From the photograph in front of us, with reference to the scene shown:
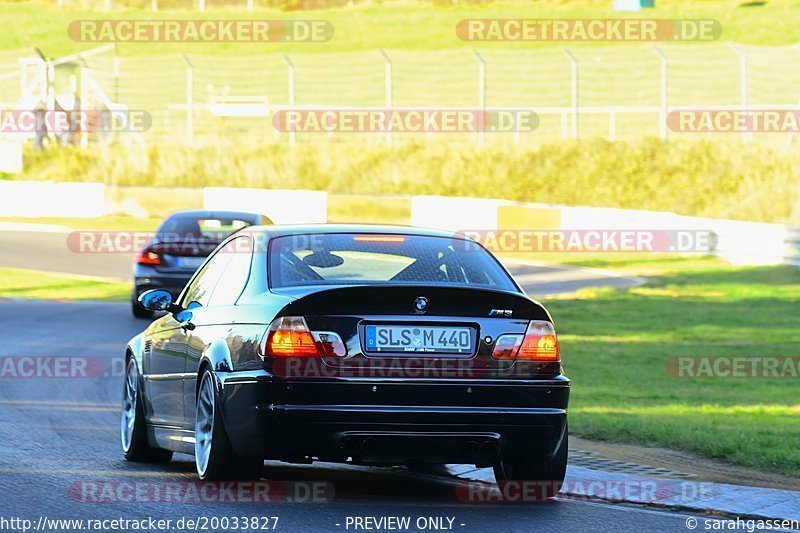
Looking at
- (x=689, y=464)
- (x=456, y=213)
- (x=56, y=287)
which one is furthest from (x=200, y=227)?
(x=456, y=213)

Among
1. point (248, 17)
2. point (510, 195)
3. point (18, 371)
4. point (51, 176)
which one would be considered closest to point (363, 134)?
point (510, 195)

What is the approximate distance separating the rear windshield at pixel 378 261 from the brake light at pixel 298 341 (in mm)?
409

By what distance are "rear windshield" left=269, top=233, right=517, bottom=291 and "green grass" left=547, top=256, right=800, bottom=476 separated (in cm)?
260

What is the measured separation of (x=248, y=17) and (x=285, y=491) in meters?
54.7

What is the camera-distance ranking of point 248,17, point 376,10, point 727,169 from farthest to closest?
point 376,10 < point 248,17 < point 727,169

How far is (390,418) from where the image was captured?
23.5ft

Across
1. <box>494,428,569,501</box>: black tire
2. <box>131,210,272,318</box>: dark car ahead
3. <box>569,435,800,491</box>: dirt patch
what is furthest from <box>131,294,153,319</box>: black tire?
<box>494,428,569,501</box>: black tire

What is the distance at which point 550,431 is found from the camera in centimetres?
746

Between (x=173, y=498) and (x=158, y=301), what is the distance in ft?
5.18

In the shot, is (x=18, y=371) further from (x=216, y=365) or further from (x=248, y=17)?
(x=248, y=17)

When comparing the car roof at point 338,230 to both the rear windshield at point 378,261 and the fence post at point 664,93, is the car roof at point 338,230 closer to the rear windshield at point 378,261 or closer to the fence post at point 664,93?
the rear windshield at point 378,261

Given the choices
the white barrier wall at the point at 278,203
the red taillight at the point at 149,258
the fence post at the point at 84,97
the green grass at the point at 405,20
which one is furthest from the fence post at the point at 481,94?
the green grass at the point at 405,20

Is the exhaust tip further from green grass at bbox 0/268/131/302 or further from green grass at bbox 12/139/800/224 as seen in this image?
green grass at bbox 12/139/800/224

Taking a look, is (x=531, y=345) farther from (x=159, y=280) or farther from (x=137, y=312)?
(x=137, y=312)
